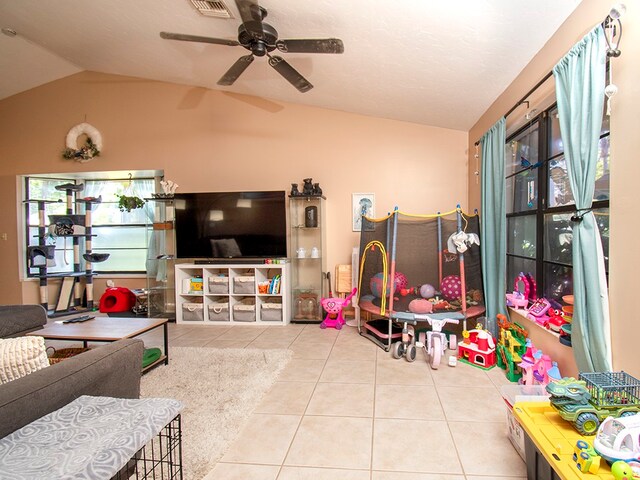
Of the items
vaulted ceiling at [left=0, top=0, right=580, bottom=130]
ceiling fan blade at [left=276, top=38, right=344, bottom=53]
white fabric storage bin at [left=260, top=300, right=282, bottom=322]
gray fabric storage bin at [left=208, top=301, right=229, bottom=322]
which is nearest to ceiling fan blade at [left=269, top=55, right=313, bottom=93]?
ceiling fan blade at [left=276, top=38, right=344, bottom=53]

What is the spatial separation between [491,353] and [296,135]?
3.45 m

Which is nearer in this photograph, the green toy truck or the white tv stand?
the green toy truck

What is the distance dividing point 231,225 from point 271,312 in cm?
127

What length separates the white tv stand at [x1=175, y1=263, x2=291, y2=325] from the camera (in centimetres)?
426

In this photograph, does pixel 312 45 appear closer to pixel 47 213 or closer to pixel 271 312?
pixel 271 312

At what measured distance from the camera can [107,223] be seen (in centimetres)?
561

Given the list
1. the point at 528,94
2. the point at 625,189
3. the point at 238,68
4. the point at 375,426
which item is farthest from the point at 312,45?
the point at 375,426

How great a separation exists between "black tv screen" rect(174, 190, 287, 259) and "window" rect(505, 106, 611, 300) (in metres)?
2.64

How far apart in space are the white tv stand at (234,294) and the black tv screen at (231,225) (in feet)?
0.62

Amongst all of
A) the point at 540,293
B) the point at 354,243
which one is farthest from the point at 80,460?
the point at 354,243

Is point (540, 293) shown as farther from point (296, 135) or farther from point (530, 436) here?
point (296, 135)

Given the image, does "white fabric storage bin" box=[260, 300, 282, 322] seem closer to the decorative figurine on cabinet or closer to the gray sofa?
the decorative figurine on cabinet

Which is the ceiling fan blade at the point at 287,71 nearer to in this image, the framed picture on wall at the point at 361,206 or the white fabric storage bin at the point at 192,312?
the framed picture on wall at the point at 361,206

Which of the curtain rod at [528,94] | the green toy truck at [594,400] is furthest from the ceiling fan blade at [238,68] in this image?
the green toy truck at [594,400]
